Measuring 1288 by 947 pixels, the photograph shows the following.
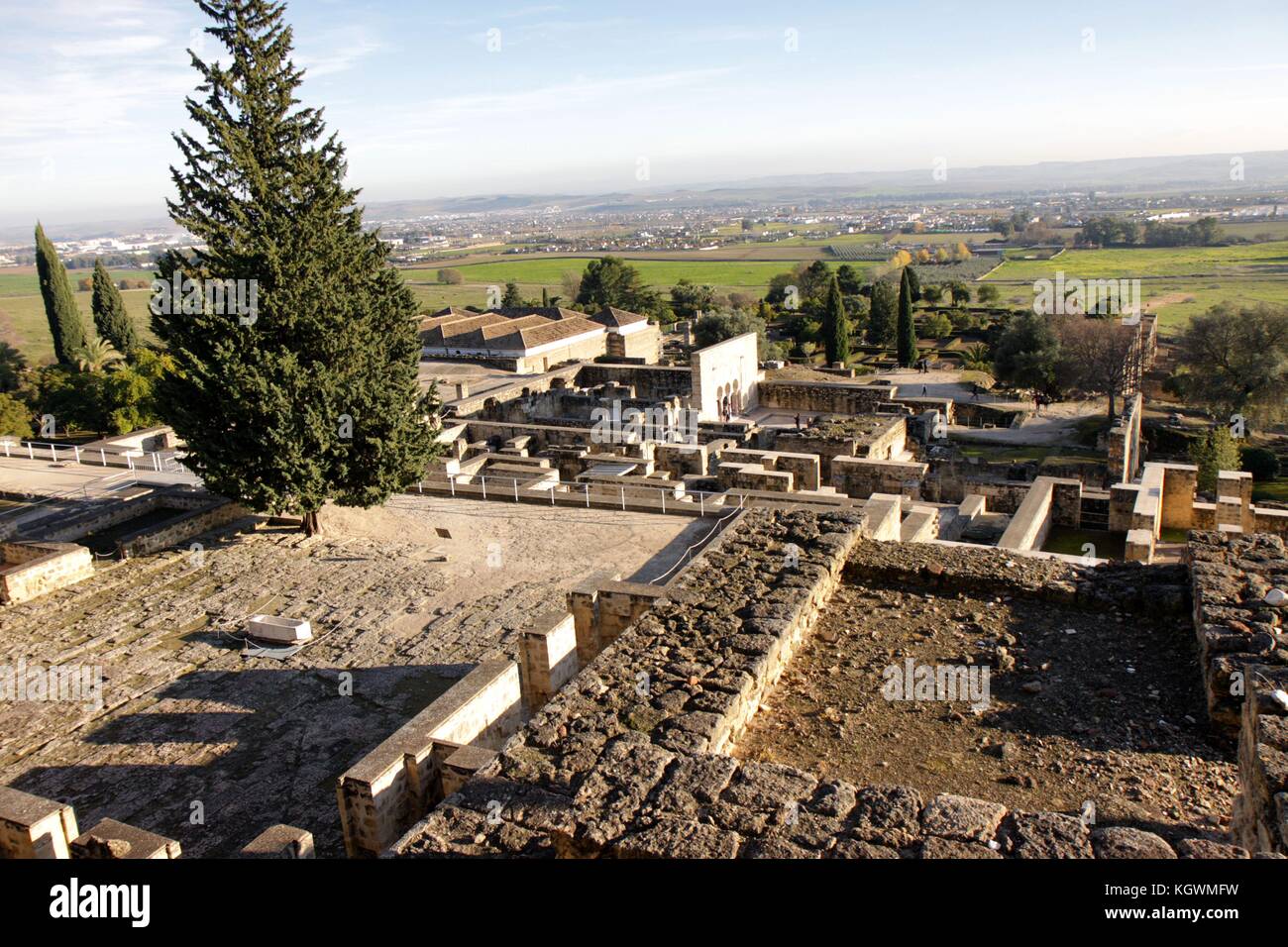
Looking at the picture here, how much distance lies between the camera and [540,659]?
8.73 m

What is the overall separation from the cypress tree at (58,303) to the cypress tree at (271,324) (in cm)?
3834

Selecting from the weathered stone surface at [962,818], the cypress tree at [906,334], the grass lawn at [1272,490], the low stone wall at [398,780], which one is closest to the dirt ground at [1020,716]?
the weathered stone surface at [962,818]

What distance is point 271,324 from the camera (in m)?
14.7

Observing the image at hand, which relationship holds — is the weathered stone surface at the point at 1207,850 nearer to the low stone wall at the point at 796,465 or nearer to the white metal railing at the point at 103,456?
the low stone wall at the point at 796,465

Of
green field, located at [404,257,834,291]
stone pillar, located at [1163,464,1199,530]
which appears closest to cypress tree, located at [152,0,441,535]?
stone pillar, located at [1163,464,1199,530]

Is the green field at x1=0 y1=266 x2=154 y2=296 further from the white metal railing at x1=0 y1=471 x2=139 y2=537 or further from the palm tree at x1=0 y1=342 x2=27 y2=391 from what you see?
the white metal railing at x1=0 y1=471 x2=139 y2=537

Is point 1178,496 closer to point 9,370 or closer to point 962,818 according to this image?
point 962,818

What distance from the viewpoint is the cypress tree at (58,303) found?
46.6 m

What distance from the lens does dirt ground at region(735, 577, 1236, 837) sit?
6.02m

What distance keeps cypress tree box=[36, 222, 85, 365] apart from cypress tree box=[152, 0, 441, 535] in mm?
38342

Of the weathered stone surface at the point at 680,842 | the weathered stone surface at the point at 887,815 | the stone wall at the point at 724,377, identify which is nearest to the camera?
the weathered stone surface at the point at 680,842

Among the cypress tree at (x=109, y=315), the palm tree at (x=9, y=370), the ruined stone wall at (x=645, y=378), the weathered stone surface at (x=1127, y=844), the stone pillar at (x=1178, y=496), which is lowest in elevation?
the stone pillar at (x=1178, y=496)
